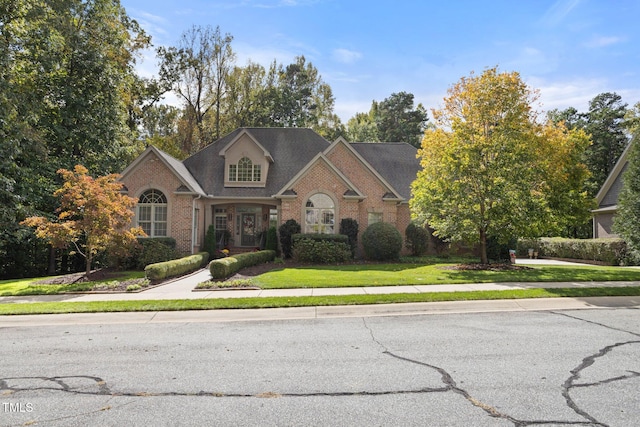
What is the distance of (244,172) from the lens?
82.5 ft

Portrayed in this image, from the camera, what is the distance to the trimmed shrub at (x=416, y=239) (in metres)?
24.4

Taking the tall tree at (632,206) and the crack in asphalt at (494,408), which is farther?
the tall tree at (632,206)

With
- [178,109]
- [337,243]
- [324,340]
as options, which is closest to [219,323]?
[324,340]

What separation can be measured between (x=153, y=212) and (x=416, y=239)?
1474 centimetres

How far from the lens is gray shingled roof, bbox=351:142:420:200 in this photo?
2775cm

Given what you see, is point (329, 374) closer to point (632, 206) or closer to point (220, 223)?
point (632, 206)

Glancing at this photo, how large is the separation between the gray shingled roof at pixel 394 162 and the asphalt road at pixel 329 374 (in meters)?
19.8

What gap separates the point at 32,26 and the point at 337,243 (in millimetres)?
17362

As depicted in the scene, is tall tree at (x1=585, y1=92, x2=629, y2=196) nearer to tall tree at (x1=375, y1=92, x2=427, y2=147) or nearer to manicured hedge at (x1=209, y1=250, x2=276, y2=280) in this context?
tall tree at (x1=375, y1=92, x2=427, y2=147)

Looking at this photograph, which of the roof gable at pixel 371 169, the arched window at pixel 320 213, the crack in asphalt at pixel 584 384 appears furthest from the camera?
the roof gable at pixel 371 169

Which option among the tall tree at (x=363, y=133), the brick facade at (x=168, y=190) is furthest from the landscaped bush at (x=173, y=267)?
the tall tree at (x=363, y=133)

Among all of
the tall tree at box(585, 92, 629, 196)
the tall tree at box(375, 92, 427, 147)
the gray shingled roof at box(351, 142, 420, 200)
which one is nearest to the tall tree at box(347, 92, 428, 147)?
the tall tree at box(375, 92, 427, 147)

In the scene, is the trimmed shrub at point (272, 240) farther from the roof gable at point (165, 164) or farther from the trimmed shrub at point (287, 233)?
the roof gable at point (165, 164)

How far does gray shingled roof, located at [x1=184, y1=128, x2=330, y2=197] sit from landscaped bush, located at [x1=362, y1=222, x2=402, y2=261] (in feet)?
21.3
